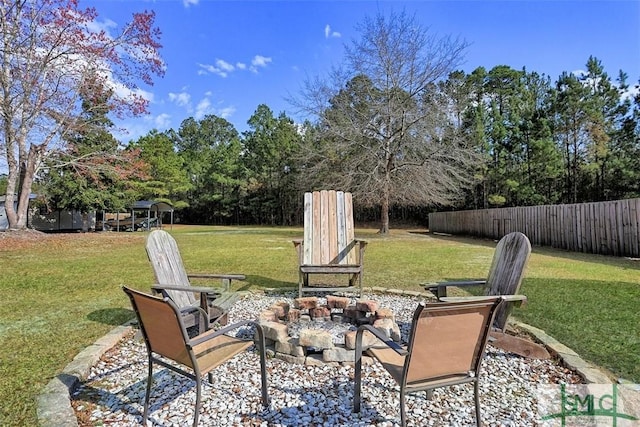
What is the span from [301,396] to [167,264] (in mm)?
1650

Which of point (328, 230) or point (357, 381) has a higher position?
point (328, 230)

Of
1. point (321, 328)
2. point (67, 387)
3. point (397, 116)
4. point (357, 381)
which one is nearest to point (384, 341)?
point (357, 381)

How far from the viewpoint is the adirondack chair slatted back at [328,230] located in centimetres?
461

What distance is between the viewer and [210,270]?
648cm

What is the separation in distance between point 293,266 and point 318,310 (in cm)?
361

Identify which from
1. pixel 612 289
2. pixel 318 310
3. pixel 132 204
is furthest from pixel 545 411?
pixel 132 204

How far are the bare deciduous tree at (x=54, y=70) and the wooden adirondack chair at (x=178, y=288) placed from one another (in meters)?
10.1

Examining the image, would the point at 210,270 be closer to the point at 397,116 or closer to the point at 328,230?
the point at 328,230

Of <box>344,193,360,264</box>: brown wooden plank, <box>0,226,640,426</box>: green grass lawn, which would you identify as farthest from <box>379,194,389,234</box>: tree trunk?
<box>344,193,360,264</box>: brown wooden plank

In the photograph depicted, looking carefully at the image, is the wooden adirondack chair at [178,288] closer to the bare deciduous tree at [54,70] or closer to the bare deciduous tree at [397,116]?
the bare deciduous tree at [54,70]

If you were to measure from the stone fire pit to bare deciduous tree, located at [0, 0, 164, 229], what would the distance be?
11.0 meters

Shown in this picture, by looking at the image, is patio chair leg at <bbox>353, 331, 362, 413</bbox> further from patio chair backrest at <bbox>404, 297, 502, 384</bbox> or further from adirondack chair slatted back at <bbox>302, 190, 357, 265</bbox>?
adirondack chair slatted back at <bbox>302, 190, 357, 265</bbox>

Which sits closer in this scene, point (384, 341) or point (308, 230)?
point (384, 341)

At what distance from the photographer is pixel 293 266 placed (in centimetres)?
678
